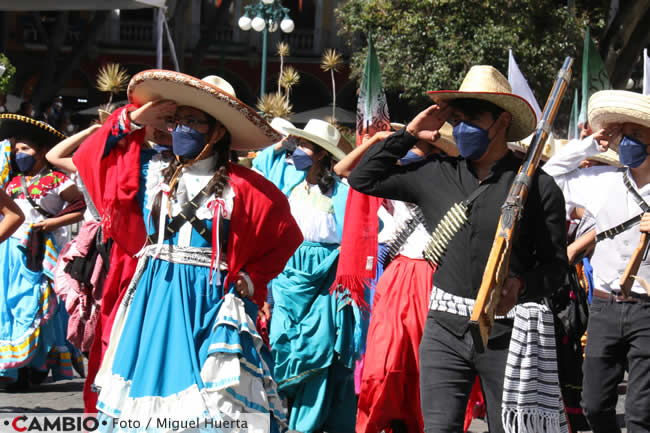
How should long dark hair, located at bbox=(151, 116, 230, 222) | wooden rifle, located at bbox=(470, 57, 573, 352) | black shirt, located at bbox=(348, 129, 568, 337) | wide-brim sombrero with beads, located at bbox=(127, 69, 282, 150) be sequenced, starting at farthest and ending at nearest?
long dark hair, located at bbox=(151, 116, 230, 222)
wide-brim sombrero with beads, located at bbox=(127, 69, 282, 150)
black shirt, located at bbox=(348, 129, 568, 337)
wooden rifle, located at bbox=(470, 57, 573, 352)

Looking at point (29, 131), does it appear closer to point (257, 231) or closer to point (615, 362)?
point (257, 231)

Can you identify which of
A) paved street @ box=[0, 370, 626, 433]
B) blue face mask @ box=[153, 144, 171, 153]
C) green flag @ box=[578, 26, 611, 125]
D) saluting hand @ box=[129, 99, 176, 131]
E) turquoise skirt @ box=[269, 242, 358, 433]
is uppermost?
green flag @ box=[578, 26, 611, 125]

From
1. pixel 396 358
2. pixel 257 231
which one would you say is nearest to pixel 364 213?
pixel 396 358

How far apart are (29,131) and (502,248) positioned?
17.7 ft

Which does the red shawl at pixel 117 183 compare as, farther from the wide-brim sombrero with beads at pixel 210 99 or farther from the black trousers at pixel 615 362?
the black trousers at pixel 615 362

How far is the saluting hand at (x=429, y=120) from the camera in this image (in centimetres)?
479

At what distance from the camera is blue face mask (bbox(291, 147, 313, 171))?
824 centimetres

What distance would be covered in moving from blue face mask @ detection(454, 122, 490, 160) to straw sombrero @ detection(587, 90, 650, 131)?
1.50 metres

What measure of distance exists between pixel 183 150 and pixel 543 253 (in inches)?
71.1

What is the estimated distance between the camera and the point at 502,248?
403 centimetres

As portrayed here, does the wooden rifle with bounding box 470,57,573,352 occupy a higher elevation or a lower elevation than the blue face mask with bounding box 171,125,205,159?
lower

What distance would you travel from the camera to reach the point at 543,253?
4.47 m

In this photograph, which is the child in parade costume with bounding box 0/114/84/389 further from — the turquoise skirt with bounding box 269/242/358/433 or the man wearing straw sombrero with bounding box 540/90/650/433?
the man wearing straw sombrero with bounding box 540/90/650/433

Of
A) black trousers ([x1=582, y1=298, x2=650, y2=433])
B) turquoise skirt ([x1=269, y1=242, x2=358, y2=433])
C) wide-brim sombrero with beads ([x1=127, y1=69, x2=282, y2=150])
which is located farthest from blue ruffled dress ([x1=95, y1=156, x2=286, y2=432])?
turquoise skirt ([x1=269, y1=242, x2=358, y2=433])
